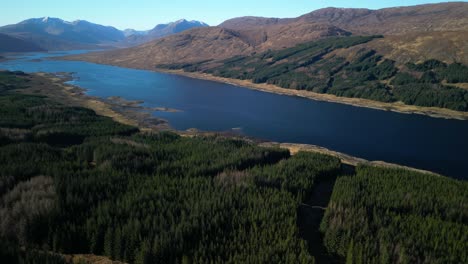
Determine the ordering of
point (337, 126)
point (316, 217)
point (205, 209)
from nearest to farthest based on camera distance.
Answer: point (205, 209), point (316, 217), point (337, 126)

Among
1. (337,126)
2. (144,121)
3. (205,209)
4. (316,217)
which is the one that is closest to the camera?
(205,209)

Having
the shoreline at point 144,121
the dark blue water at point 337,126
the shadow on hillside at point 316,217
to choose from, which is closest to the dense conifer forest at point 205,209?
the shadow on hillside at point 316,217

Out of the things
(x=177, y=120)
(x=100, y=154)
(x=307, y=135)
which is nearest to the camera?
(x=100, y=154)

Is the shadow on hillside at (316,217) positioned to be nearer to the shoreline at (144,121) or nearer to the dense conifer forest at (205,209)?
the dense conifer forest at (205,209)

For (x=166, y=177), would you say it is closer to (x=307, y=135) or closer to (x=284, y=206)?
(x=284, y=206)

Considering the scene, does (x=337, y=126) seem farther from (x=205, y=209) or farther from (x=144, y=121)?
(x=205, y=209)

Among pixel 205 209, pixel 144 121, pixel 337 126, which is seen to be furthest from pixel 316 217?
pixel 144 121

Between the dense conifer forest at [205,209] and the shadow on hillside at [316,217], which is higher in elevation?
the dense conifer forest at [205,209]

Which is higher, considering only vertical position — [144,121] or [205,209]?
[205,209]

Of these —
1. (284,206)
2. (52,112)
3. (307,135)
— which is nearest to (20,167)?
(284,206)
